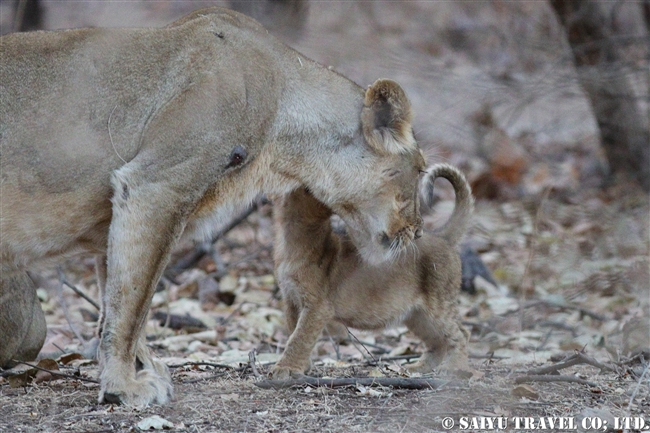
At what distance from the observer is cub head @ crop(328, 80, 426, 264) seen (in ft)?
17.3

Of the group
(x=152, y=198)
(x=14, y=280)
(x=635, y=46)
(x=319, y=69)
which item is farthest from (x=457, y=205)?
(x=635, y=46)

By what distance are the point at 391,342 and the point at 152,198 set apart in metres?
3.36

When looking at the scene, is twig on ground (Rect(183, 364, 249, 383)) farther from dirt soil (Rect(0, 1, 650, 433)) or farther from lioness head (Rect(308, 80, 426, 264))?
lioness head (Rect(308, 80, 426, 264))

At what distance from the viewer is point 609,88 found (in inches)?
407

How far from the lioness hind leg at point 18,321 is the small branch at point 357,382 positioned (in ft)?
5.10

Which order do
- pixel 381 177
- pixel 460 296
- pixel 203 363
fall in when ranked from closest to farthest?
pixel 381 177, pixel 203 363, pixel 460 296

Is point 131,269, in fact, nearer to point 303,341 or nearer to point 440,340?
point 303,341

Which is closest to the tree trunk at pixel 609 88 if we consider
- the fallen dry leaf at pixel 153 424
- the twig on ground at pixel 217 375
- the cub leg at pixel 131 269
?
the twig on ground at pixel 217 375

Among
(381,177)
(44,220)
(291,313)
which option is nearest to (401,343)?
(291,313)

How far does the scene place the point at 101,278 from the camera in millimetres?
5516

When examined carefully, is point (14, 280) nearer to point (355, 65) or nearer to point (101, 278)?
point (101, 278)

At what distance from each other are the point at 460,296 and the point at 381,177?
355 centimetres

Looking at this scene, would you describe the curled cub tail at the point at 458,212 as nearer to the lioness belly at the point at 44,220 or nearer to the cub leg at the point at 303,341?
the cub leg at the point at 303,341

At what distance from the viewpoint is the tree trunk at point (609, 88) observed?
10.4 metres
